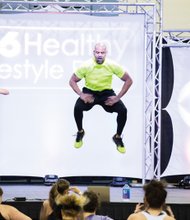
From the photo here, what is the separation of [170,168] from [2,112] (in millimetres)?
3085

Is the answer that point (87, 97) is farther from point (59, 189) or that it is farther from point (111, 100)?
point (59, 189)

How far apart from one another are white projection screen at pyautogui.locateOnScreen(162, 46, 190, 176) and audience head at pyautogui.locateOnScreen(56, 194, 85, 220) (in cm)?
776

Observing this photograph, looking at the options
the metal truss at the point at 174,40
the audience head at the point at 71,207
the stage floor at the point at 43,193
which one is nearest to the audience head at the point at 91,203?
the audience head at the point at 71,207

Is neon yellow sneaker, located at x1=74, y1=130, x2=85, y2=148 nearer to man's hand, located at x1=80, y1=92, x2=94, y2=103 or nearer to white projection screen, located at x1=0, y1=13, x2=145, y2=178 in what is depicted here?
white projection screen, located at x1=0, y1=13, x2=145, y2=178

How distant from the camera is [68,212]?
2758mm

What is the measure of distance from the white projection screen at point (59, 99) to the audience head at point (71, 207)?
7194 mm

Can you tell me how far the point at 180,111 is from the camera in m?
10.5

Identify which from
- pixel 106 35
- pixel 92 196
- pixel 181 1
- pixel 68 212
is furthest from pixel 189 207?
pixel 181 1

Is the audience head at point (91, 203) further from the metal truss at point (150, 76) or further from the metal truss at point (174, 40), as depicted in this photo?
the metal truss at point (174, 40)

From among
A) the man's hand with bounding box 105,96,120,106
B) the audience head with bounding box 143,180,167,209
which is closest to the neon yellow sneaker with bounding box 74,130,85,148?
the man's hand with bounding box 105,96,120,106

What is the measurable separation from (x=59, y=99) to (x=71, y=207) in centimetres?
732

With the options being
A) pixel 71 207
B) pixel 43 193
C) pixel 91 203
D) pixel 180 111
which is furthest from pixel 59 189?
pixel 180 111

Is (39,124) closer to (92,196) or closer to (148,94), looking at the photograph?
(148,94)

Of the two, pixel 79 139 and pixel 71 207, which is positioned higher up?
pixel 71 207
